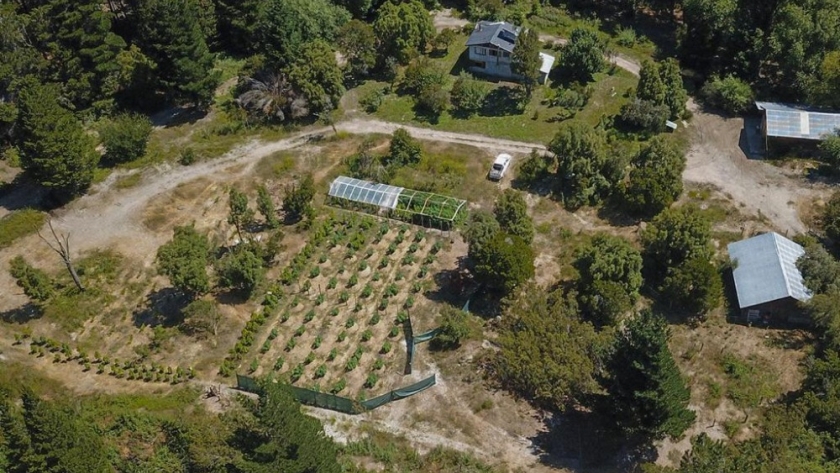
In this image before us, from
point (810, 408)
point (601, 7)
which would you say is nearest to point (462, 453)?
point (810, 408)

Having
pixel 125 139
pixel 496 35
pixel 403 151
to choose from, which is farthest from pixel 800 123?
pixel 125 139

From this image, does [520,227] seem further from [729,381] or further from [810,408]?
[810,408]

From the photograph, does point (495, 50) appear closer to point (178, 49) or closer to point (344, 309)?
point (178, 49)

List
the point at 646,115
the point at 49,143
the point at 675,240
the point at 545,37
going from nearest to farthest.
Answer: the point at 675,240
the point at 49,143
the point at 646,115
the point at 545,37

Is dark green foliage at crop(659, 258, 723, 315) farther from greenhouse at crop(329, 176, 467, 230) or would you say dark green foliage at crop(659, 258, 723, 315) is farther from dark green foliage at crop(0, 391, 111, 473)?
dark green foliage at crop(0, 391, 111, 473)

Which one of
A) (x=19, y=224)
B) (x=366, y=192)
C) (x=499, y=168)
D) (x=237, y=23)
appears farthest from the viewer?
(x=237, y=23)

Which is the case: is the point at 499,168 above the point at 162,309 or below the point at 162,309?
above

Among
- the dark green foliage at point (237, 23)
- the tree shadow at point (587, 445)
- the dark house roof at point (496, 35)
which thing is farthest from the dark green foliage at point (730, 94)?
the dark green foliage at point (237, 23)
